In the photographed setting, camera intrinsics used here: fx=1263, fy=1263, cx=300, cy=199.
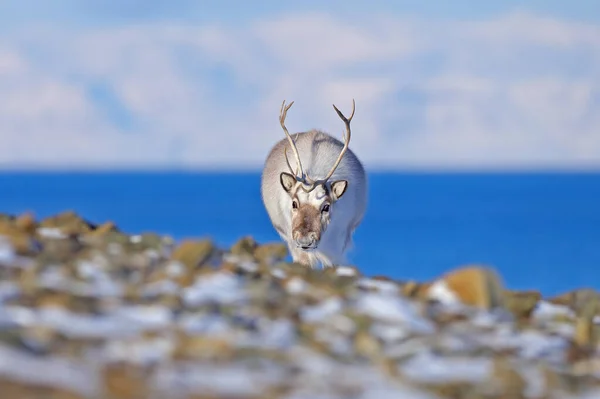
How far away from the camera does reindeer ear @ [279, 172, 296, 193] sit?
49.8ft

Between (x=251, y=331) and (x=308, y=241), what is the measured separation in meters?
6.48

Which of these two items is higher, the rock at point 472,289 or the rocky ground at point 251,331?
the rock at point 472,289

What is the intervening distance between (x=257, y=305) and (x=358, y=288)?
132 centimetres

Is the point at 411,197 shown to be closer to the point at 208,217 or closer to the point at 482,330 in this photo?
the point at 208,217

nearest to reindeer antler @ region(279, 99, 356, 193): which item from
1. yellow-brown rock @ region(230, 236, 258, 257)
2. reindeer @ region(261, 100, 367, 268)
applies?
reindeer @ region(261, 100, 367, 268)

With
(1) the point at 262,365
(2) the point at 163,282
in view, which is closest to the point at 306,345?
(1) the point at 262,365

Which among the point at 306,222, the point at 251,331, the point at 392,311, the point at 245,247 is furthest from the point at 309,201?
the point at 251,331

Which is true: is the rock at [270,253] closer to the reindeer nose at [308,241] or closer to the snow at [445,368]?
the reindeer nose at [308,241]

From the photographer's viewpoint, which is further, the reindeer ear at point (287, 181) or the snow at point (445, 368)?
the reindeer ear at point (287, 181)

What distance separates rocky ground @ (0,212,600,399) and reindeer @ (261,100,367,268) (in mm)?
4510

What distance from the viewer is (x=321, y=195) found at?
1505 cm

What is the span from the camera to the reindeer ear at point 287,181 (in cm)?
1516

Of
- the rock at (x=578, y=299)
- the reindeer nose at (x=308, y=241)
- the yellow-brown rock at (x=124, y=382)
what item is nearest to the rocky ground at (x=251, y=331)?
the yellow-brown rock at (x=124, y=382)

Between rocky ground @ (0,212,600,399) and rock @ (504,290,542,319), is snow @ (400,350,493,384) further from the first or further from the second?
rock @ (504,290,542,319)
